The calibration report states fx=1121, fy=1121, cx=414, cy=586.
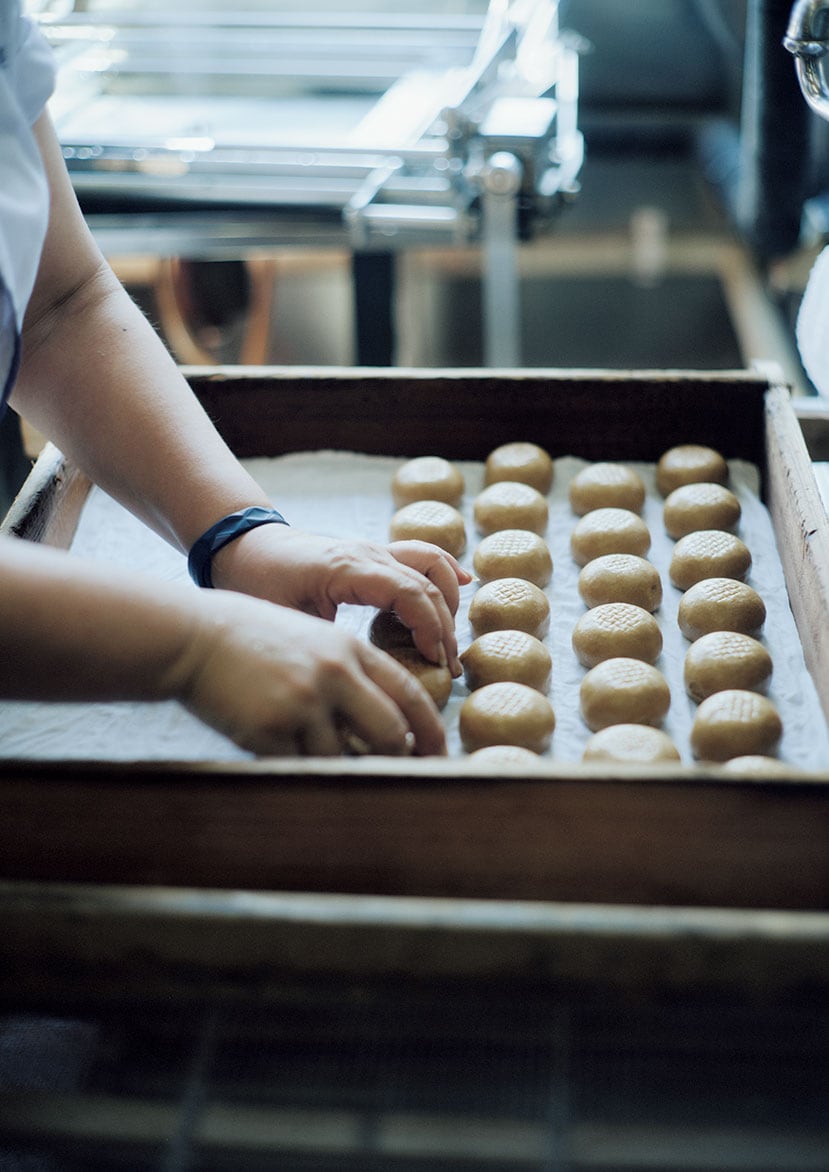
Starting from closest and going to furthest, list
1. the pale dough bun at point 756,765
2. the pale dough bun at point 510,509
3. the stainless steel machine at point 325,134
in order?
the pale dough bun at point 756,765
the pale dough bun at point 510,509
the stainless steel machine at point 325,134

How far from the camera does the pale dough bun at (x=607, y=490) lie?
4.37 ft

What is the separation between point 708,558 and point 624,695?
0.86 feet

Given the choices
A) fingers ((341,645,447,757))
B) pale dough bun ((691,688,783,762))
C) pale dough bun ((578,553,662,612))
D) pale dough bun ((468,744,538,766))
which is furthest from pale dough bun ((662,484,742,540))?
fingers ((341,645,447,757))

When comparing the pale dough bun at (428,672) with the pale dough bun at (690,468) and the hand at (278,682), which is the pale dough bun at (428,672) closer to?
the hand at (278,682)

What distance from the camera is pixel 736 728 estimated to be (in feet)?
3.14

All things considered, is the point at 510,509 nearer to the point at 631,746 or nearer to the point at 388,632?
the point at 388,632

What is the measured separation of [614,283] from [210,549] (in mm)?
2645

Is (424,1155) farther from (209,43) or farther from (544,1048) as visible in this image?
(209,43)

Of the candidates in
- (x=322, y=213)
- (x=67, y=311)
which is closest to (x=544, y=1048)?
(x=67, y=311)

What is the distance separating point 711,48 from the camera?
10.1 ft

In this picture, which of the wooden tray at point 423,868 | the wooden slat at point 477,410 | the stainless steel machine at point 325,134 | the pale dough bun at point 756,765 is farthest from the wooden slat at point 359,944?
the stainless steel machine at point 325,134

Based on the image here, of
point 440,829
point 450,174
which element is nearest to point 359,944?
point 440,829

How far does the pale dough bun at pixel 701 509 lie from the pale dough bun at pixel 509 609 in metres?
0.22

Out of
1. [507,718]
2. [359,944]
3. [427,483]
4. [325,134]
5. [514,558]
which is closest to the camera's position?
[359,944]
